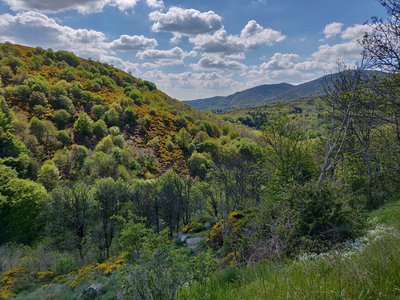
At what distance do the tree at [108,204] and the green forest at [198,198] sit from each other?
8.3 inches

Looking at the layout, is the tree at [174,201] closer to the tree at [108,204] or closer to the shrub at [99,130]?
the tree at [108,204]

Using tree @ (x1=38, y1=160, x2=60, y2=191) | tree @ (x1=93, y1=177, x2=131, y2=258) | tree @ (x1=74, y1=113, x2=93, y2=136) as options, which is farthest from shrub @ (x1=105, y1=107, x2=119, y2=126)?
tree @ (x1=93, y1=177, x2=131, y2=258)

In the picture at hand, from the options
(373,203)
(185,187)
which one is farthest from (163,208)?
(373,203)

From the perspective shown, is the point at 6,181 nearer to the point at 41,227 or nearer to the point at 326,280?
the point at 41,227

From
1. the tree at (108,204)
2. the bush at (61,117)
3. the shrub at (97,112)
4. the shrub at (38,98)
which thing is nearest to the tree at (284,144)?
the tree at (108,204)

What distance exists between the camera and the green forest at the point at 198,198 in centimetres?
385

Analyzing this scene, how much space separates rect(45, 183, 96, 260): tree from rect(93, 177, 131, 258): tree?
1540 mm

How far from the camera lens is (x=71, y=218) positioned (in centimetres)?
3597

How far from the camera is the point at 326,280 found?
2.47m

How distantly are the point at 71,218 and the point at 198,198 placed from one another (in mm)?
18688

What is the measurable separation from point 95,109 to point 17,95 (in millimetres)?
21219

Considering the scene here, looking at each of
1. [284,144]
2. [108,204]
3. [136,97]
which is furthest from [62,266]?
[136,97]

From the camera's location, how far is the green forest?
385 centimetres

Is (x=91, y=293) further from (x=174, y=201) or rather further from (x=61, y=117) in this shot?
(x=61, y=117)
